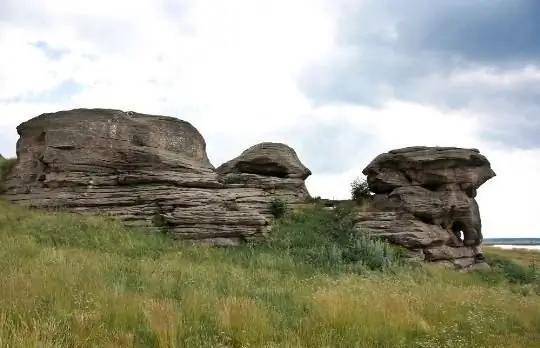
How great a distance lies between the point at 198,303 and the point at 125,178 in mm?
12816

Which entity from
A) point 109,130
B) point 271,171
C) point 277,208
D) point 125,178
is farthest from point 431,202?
point 109,130

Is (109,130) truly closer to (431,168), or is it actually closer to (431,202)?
(431,168)

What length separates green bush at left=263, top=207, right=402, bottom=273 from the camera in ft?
61.7

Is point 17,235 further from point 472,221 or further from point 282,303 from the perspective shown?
point 472,221

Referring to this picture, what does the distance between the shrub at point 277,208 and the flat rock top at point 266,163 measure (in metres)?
2.67

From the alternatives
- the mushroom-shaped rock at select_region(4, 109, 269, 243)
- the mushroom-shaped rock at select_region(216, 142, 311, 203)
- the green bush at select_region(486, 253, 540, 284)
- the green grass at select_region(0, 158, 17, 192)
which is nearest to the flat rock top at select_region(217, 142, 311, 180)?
the mushroom-shaped rock at select_region(216, 142, 311, 203)

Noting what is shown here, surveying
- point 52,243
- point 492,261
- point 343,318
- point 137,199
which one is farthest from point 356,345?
point 492,261

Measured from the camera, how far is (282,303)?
9672 millimetres

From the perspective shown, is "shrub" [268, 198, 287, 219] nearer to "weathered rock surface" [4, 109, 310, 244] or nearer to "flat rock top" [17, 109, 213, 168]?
"weathered rock surface" [4, 109, 310, 244]

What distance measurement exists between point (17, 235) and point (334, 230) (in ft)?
42.9

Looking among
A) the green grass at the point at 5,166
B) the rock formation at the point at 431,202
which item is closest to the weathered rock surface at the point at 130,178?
the green grass at the point at 5,166

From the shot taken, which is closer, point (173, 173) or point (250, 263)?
point (250, 263)

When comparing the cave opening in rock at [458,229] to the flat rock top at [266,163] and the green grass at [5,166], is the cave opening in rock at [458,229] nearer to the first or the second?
the flat rock top at [266,163]

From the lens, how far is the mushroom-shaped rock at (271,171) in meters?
24.8
